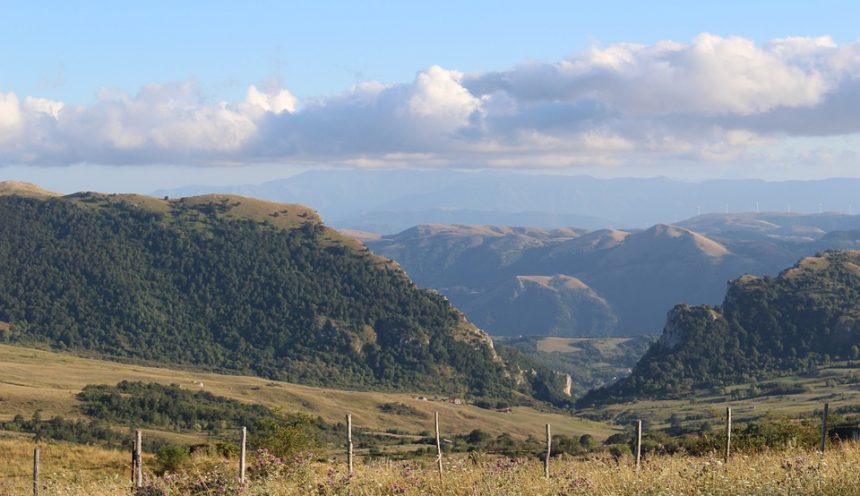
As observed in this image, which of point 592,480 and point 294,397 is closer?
point 592,480

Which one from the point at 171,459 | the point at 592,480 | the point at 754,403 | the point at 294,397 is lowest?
the point at 754,403

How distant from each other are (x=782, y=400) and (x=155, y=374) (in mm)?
102081

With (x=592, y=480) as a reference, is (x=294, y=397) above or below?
below

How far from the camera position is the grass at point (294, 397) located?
134750mm

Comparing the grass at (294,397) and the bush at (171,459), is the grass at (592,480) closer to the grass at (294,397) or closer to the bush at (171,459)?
the bush at (171,459)

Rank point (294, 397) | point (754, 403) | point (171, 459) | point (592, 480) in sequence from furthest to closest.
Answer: point (754, 403) → point (294, 397) → point (171, 459) → point (592, 480)

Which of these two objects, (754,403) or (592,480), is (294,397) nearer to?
(754,403)

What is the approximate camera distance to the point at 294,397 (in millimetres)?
148375

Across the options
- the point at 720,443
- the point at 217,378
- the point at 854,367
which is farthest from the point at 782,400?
the point at 720,443

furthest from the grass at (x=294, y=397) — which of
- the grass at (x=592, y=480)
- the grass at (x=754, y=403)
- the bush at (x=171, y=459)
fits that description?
the grass at (x=592, y=480)

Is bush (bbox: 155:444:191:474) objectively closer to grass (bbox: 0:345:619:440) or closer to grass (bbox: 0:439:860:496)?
grass (bbox: 0:439:860:496)

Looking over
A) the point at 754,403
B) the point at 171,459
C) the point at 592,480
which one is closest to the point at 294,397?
the point at 754,403

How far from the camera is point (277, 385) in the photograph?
531 ft

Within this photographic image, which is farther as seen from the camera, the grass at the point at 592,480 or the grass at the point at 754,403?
the grass at the point at 754,403
